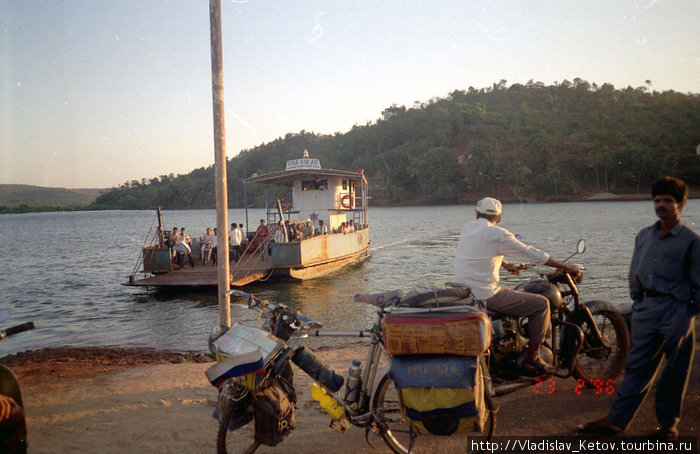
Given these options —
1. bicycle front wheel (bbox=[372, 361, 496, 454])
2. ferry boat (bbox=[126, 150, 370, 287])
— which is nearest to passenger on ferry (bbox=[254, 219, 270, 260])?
ferry boat (bbox=[126, 150, 370, 287])

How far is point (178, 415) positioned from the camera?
4.45 meters

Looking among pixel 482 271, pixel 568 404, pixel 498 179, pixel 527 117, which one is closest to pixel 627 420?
pixel 568 404

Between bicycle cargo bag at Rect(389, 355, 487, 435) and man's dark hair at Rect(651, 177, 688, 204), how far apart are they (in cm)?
191

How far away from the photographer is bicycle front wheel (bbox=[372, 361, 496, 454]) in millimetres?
3254

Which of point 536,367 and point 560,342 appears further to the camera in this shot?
point 560,342

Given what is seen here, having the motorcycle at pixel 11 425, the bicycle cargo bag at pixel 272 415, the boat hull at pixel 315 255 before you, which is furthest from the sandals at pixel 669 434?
the boat hull at pixel 315 255

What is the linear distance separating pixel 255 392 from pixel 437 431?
122 cm

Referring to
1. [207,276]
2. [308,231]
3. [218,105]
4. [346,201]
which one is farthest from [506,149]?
[218,105]

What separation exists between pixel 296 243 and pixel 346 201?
22.7ft

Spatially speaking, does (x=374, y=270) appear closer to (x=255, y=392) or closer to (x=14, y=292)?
(x=14, y=292)

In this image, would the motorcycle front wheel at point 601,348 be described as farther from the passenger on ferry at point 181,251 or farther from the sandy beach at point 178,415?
the passenger on ferry at point 181,251

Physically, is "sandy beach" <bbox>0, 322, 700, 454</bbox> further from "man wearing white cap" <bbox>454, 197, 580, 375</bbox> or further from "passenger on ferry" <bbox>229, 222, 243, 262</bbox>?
"passenger on ferry" <bbox>229, 222, 243, 262</bbox>

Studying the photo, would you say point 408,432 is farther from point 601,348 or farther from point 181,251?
point 181,251

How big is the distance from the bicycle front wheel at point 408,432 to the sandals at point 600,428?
34.5 inches
